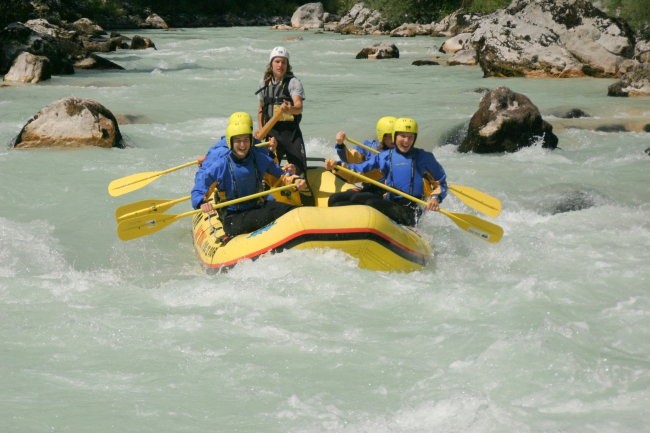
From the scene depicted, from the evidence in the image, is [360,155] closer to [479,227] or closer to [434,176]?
[434,176]

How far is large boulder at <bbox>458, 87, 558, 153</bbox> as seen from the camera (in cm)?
1180

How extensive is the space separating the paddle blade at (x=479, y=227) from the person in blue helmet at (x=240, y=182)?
1.27 m

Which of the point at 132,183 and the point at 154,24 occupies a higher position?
the point at 132,183

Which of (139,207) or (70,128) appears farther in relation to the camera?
(70,128)

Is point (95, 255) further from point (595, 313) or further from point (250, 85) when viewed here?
point (250, 85)

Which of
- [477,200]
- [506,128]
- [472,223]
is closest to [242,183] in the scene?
[472,223]

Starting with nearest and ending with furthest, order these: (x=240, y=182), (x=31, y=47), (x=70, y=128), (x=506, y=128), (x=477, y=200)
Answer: (x=240, y=182)
(x=477, y=200)
(x=70, y=128)
(x=506, y=128)
(x=31, y=47)

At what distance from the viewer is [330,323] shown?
18.6 ft

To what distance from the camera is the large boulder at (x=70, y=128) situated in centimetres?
1159

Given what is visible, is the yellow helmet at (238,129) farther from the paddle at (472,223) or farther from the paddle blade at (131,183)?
the paddle blade at (131,183)

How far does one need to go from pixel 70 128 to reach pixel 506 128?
558 centimetres

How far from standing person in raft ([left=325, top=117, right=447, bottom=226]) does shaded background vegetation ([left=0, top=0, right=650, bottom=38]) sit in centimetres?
1633

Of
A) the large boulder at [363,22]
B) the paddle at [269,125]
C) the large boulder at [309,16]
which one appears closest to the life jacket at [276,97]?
the paddle at [269,125]

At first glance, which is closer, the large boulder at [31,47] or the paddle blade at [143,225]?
the paddle blade at [143,225]
